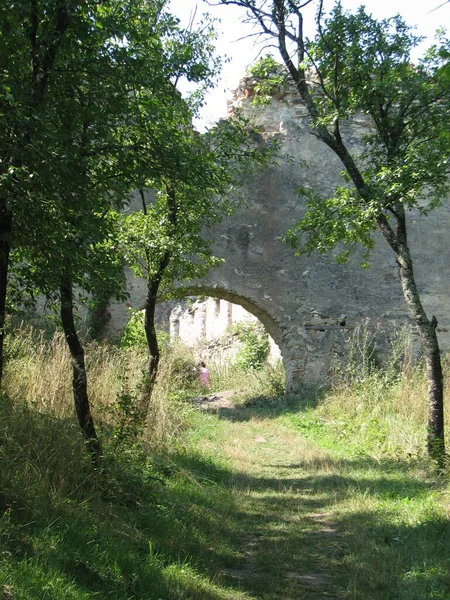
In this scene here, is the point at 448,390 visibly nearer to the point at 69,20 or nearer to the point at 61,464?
the point at 61,464

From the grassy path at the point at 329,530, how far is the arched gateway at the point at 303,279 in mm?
5346

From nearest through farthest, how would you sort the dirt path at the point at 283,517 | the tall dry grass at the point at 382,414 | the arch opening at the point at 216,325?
the dirt path at the point at 283,517, the tall dry grass at the point at 382,414, the arch opening at the point at 216,325

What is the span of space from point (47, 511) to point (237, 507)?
7.51 ft

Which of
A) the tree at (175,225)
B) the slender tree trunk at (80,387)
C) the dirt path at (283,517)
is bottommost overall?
the dirt path at (283,517)

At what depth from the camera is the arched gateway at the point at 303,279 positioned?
1331 centimetres

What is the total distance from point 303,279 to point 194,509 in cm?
886

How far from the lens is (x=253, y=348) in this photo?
17656 millimetres

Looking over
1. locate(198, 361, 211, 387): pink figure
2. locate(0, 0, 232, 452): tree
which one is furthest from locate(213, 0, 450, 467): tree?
locate(198, 361, 211, 387): pink figure

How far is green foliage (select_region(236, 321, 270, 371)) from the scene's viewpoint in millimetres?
17422

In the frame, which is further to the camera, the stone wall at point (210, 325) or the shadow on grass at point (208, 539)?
the stone wall at point (210, 325)

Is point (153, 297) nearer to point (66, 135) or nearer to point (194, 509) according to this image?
point (194, 509)

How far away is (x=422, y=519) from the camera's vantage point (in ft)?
16.3

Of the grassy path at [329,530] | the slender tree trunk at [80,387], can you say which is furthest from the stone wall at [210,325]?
the slender tree trunk at [80,387]

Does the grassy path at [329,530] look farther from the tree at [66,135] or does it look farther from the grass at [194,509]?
the tree at [66,135]
